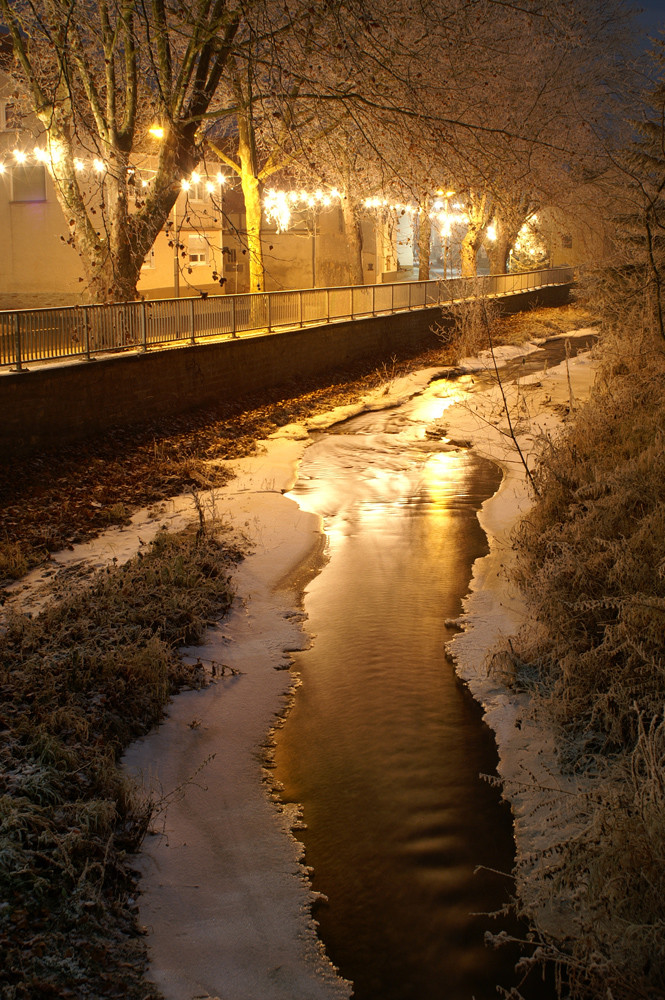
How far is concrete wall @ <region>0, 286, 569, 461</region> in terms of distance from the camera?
548 inches

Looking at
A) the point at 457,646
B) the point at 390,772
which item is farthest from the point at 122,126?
the point at 390,772

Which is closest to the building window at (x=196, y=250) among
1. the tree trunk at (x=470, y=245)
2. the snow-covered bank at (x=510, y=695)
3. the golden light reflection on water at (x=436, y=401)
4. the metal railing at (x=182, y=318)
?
the tree trunk at (x=470, y=245)

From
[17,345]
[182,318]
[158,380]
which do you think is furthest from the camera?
[182,318]

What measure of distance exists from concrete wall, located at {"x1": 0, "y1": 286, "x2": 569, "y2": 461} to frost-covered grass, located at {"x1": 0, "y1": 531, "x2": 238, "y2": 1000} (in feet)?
17.9

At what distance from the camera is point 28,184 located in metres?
31.2

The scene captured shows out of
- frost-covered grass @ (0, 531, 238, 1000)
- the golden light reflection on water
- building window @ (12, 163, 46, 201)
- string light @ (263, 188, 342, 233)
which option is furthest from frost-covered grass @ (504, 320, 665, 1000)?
building window @ (12, 163, 46, 201)

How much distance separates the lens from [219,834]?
5.82 m

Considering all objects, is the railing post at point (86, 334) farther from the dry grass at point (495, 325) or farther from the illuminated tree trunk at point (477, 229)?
the illuminated tree trunk at point (477, 229)

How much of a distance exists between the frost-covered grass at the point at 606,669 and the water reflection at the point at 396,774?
0.51 metres

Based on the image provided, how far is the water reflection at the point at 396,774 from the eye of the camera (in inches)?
194

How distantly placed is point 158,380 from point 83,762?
39.7 ft

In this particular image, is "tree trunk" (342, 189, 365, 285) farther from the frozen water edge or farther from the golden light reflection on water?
the frozen water edge

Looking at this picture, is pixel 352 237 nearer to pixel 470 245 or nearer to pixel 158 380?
pixel 470 245

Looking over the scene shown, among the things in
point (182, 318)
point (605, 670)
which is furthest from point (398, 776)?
point (182, 318)
